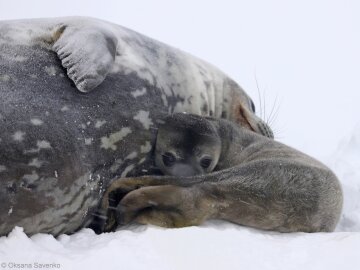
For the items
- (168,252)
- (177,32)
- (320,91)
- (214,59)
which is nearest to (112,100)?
(168,252)

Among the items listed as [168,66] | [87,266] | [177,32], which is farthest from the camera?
[177,32]

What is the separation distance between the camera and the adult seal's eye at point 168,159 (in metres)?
3.16

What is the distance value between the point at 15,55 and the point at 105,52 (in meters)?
0.41

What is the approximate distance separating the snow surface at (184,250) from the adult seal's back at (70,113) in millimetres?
166

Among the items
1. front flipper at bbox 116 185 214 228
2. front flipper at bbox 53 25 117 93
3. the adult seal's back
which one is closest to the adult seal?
front flipper at bbox 116 185 214 228

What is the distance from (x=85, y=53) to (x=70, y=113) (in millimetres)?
302

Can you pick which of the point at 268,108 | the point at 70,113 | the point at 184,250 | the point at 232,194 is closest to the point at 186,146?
the point at 232,194

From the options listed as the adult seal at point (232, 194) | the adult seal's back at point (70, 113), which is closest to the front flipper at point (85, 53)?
the adult seal's back at point (70, 113)

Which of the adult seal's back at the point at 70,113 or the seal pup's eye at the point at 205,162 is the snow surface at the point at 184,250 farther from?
the seal pup's eye at the point at 205,162

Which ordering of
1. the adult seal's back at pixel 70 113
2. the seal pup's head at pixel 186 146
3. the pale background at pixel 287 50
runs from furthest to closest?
1. the pale background at pixel 287 50
2. the seal pup's head at pixel 186 146
3. the adult seal's back at pixel 70 113

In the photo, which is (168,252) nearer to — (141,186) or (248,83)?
(141,186)

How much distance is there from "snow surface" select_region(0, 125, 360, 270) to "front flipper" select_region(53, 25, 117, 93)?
0.71 m

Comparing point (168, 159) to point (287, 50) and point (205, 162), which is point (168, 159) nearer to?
point (205, 162)

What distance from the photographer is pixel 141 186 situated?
2.79m
